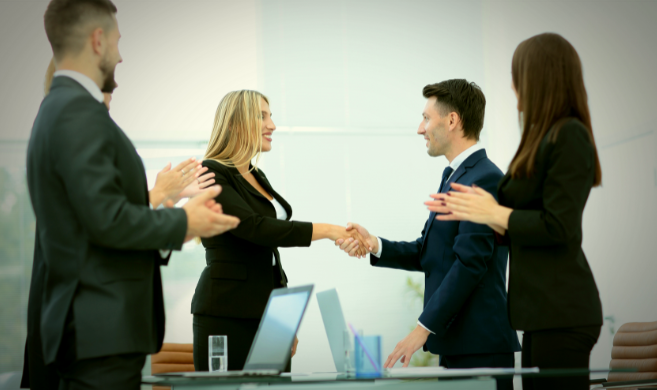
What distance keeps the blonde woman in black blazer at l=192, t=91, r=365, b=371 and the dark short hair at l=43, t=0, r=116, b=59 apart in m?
1.02

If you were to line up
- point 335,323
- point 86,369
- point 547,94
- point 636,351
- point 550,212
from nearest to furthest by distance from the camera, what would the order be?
point 86,369 → point 550,212 → point 547,94 → point 335,323 → point 636,351

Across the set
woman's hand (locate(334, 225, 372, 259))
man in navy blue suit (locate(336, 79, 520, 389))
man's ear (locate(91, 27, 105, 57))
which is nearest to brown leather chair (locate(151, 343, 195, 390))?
woman's hand (locate(334, 225, 372, 259))

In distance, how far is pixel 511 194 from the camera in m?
1.78

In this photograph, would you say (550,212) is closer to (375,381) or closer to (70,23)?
(375,381)

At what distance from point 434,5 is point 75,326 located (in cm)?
478

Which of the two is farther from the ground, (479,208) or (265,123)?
(265,123)

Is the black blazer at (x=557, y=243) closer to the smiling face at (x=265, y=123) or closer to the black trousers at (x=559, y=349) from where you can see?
the black trousers at (x=559, y=349)

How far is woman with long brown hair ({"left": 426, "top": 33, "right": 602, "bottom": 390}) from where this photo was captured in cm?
161

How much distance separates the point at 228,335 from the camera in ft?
7.66

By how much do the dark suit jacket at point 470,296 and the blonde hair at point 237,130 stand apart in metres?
1.03

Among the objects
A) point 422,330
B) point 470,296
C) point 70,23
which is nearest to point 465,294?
point 470,296

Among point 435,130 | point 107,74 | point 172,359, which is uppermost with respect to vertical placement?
point 107,74

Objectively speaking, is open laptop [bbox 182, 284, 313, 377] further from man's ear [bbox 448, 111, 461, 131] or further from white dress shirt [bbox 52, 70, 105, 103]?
man's ear [bbox 448, 111, 461, 131]

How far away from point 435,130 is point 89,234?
1810 millimetres
